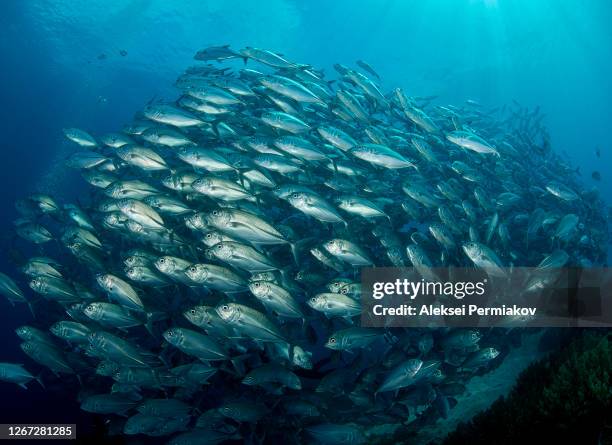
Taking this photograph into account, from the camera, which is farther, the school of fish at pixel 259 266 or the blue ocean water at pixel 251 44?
the blue ocean water at pixel 251 44

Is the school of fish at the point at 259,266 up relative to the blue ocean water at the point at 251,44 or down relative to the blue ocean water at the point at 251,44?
down

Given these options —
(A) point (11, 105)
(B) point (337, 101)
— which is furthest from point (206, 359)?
(A) point (11, 105)

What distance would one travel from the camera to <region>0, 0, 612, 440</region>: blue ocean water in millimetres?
30564

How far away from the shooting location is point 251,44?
48.4 meters

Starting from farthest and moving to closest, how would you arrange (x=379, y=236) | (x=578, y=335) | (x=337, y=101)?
(x=337, y=101), (x=578, y=335), (x=379, y=236)

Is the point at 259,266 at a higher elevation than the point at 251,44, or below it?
below

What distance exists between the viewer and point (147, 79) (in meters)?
39.6

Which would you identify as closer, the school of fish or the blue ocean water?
the school of fish

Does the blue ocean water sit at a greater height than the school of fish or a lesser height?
greater

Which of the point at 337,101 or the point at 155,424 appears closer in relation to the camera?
the point at 155,424

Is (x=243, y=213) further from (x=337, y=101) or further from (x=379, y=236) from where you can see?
(x=337, y=101)

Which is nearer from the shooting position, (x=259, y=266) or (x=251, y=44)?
(x=259, y=266)

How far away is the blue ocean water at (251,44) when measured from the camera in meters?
30.6

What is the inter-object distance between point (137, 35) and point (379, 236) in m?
46.1
